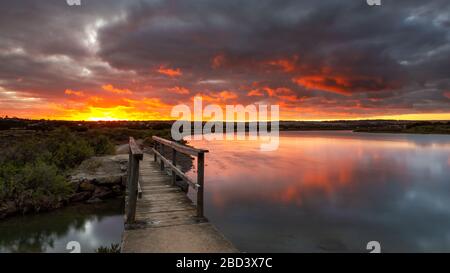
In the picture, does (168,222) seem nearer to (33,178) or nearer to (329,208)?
(33,178)

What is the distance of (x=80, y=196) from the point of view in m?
12.7

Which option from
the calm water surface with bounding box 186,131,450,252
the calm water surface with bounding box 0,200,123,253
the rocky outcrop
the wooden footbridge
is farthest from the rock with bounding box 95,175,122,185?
the wooden footbridge

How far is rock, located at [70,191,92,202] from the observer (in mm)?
12477

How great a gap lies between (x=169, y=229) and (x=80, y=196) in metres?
7.84

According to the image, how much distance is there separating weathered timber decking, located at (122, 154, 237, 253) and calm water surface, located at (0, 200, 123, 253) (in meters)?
2.17

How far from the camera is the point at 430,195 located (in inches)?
675

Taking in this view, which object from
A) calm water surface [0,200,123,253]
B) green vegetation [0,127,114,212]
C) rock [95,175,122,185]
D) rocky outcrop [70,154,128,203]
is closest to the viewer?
calm water surface [0,200,123,253]

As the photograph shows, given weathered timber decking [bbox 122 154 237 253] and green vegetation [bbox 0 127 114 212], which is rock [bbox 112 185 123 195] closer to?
green vegetation [bbox 0 127 114 212]

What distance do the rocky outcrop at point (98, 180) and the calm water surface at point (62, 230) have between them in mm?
1009

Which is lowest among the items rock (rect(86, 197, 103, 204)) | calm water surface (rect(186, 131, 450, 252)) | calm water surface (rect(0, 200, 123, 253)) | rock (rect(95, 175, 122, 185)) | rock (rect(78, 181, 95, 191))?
calm water surface (rect(186, 131, 450, 252))
